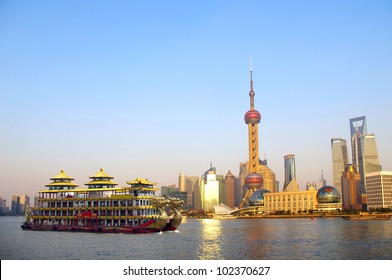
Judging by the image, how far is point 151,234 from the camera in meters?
67.2

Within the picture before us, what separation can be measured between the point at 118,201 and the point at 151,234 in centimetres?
784

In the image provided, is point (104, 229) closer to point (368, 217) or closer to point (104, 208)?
point (104, 208)

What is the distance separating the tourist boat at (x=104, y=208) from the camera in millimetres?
68375

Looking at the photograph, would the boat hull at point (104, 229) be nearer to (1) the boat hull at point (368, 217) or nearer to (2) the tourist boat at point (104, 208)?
(2) the tourist boat at point (104, 208)

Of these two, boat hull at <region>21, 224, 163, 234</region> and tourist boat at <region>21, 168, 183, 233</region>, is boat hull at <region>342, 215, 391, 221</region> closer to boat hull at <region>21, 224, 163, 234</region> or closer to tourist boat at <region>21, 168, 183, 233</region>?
tourist boat at <region>21, 168, 183, 233</region>

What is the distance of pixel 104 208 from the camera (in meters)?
70.5

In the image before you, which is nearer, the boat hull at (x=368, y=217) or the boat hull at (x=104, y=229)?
the boat hull at (x=104, y=229)

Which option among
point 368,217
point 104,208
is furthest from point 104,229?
point 368,217

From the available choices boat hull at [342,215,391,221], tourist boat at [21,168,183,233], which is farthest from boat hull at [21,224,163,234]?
boat hull at [342,215,391,221]

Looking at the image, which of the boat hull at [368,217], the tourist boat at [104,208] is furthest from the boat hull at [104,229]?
the boat hull at [368,217]

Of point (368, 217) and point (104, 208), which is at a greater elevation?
point (104, 208)

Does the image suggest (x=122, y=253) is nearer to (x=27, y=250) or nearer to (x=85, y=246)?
(x=85, y=246)

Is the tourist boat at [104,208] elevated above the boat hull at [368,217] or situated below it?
above
